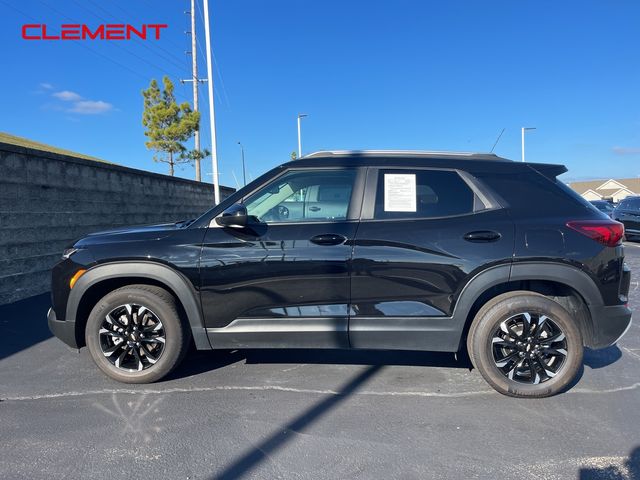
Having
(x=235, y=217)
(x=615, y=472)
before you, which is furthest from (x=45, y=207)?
(x=615, y=472)

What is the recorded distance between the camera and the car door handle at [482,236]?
10.4ft

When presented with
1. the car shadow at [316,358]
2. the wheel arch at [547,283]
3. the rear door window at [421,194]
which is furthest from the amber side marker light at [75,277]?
the wheel arch at [547,283]

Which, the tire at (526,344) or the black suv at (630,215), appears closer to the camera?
the tire at (526,344)

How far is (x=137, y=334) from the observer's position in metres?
3.45

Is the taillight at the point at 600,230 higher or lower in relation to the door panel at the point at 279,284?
higher

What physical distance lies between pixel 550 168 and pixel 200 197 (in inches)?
484

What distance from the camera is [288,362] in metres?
3.98

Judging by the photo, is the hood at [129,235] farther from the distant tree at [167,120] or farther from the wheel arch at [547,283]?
the distant tree at [167,120]

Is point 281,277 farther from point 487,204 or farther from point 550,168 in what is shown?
point 550,168

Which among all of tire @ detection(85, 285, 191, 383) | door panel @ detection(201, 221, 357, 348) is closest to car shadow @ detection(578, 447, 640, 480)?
door panel @ detection(201, 221, 357, 348)

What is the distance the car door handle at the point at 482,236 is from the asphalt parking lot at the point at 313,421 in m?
1.22

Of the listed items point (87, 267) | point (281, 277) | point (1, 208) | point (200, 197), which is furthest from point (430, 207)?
point (200, 197)

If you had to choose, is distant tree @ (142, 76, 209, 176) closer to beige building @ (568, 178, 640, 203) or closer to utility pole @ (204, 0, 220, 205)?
utility pole @ (204, 0, 220, 205)

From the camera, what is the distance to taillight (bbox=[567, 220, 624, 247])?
10.2 ft
